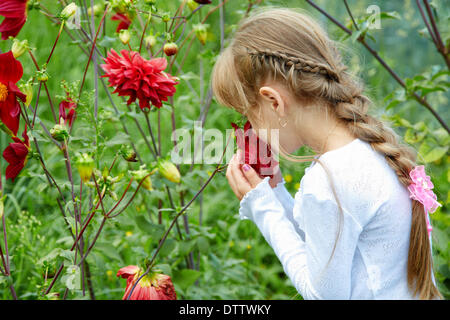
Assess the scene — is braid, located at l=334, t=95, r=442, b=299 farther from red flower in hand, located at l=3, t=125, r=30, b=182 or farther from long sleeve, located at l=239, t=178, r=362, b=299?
red flower in hand, located at l=3, t=125, r=30, b=182

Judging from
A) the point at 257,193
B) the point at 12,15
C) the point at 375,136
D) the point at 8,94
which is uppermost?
the point at 12,15

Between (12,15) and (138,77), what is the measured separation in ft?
0.81

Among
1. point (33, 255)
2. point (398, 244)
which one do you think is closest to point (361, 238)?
point (398, 244)

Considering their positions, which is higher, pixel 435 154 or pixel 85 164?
pixel 85 164

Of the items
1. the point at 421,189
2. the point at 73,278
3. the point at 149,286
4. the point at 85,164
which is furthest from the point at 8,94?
the point at 421,189

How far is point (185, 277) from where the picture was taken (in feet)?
4.15

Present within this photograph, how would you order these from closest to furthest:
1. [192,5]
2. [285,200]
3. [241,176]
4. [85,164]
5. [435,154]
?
[85,164], [241,176], [285,200], [192,5], [435,154]

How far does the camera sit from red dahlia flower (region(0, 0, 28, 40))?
2.94 ft

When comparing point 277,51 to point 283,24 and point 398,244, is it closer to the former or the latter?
point 283,24

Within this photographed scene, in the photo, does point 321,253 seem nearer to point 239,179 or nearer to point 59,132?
point 239,179

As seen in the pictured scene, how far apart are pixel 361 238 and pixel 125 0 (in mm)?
596

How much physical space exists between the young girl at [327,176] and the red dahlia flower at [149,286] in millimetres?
209

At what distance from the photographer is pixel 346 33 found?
1398 mm

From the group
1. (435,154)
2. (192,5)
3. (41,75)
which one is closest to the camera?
(41,75)
